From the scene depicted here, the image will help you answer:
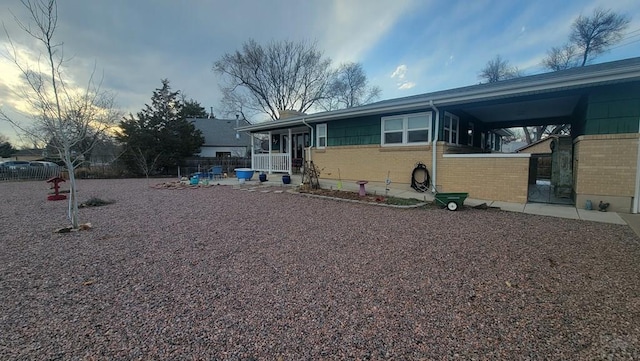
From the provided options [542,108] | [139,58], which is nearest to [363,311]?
[542,108]

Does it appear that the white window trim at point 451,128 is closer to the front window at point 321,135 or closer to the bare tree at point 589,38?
the front window at point 321,135

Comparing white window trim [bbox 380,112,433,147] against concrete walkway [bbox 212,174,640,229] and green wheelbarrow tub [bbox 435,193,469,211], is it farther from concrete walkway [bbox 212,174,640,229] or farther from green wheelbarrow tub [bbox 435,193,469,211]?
green wheelbarrow tub [bbox 435,193,469,211]

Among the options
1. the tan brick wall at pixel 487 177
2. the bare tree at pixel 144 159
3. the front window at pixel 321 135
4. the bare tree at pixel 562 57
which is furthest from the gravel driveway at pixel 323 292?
the bare tree at pixel 562 57

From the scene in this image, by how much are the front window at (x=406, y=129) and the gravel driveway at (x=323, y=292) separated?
4.66m

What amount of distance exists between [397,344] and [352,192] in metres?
7.59

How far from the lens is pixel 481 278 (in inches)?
119

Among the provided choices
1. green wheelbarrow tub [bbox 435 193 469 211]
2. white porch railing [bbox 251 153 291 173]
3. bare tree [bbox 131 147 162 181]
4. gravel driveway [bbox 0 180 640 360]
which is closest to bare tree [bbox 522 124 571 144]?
green wheelbarrow tub [bbox 435 193 469 211]

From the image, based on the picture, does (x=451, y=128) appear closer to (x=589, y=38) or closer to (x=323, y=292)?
(x=323, y=292)

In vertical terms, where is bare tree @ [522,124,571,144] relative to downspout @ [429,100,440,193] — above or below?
above

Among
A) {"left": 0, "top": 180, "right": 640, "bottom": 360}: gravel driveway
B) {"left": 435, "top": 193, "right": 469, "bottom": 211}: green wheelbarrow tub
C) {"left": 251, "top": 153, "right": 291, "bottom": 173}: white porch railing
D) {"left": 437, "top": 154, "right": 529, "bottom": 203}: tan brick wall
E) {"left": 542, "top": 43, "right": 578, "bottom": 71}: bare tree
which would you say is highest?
{"left": 542, "top": 43, "right": 578, "bottom": 71}: bare tree

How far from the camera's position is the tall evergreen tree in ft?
65.6

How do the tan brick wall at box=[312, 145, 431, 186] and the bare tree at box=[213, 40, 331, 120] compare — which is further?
the bare tree at box=[213, 40, 331, 120]

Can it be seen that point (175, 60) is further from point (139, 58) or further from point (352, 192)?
point (352, 192)

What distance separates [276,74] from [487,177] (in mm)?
25634
